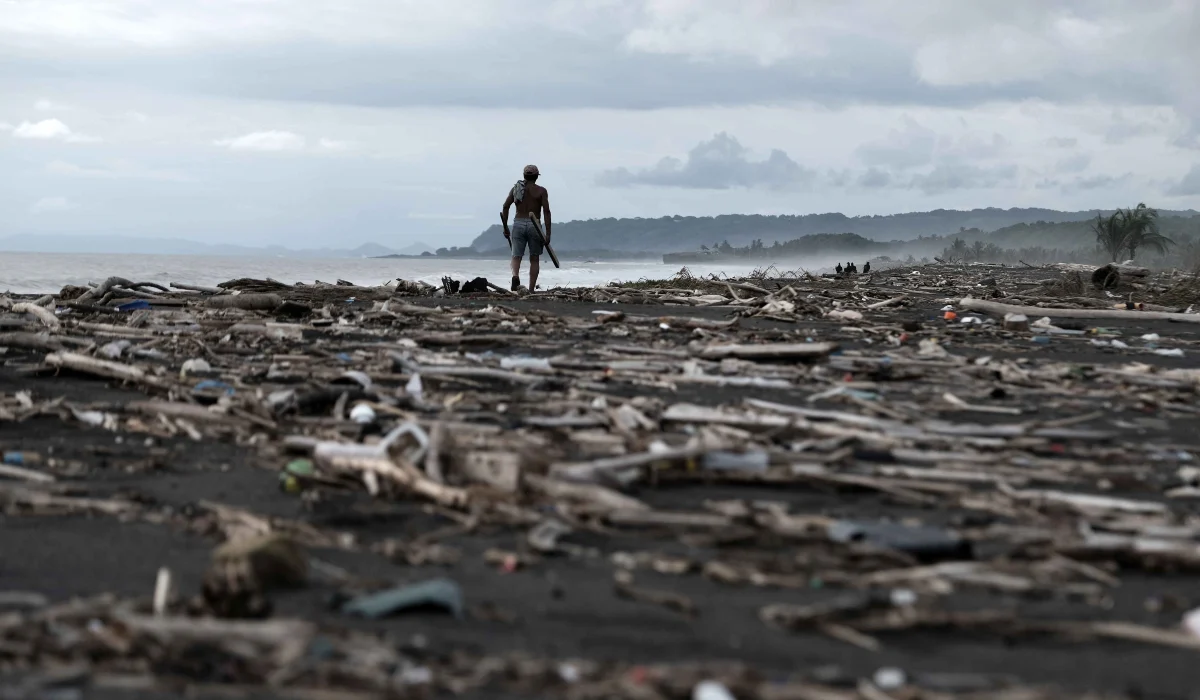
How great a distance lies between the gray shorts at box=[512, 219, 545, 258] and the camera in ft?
54.3

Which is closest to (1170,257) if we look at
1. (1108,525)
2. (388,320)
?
(388,320)

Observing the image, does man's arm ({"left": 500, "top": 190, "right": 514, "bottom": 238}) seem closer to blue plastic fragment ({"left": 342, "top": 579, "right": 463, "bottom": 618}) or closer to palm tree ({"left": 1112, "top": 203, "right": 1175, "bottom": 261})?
blue plastic fragment ({"left": 342, "top": 579, "right": 463, "bottom": 618})

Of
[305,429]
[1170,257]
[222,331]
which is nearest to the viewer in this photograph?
[305,429]

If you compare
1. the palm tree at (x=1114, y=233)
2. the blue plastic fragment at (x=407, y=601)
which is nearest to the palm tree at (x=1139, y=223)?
the palm tree at (x=1114, y=233)

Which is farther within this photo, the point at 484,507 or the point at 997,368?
the point at 997,368

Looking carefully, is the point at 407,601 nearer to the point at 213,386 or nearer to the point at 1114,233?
the point at 213,386

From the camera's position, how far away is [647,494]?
13.0 feet

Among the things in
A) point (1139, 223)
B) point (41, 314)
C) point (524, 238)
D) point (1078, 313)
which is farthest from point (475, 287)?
point (1139, 223)

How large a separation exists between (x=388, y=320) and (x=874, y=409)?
617 cm

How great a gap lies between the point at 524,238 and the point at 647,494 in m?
13.0

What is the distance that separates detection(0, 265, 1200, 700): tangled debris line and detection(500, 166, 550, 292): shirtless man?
840 centimetres

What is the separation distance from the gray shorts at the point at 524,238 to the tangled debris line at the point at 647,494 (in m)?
8.38

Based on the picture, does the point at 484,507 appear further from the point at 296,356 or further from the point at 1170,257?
the point at 1170,257

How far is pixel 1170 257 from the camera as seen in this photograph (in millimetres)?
48938
